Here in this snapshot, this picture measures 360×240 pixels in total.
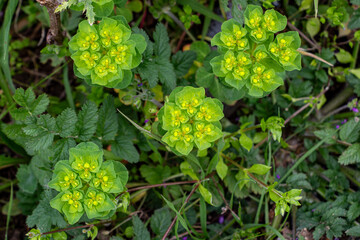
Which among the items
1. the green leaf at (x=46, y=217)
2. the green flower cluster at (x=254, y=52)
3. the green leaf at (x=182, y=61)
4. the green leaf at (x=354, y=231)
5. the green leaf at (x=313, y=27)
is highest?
the green flower cluster at (x=254, y=52)

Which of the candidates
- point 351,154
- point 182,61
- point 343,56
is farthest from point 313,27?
point 182,61

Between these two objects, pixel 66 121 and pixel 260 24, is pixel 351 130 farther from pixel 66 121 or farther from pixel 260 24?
pixel 66 121

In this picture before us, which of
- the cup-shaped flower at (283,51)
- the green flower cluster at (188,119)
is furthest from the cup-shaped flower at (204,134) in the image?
the cup-shaped flower at (283,51)

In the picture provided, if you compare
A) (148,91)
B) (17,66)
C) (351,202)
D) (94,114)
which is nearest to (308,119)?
(351,202)

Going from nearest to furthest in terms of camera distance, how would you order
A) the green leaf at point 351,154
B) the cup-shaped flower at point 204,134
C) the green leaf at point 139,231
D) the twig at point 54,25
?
the cup-shaped flower at point 204,134, the twig at point 54,25, the green leaf at point 139,231, the green leaf at point 351,154

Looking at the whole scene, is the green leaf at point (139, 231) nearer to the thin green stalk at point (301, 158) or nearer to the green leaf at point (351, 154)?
the thin green stalk at point (301, 158)

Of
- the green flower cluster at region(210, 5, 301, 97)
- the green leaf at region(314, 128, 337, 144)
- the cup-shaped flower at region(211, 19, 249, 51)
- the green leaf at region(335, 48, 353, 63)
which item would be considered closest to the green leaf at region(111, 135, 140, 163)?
the green flower cluster at region(210, 5, 301, 97)

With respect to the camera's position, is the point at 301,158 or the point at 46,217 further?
the point at 301,158

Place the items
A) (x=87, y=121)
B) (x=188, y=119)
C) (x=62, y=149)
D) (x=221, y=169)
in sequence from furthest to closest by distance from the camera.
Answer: (x=221, y=169)
(x=87, y=121)
(x=62, y=149)
(x=188, y=119)

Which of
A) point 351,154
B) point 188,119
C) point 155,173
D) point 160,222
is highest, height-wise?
point 188,119
